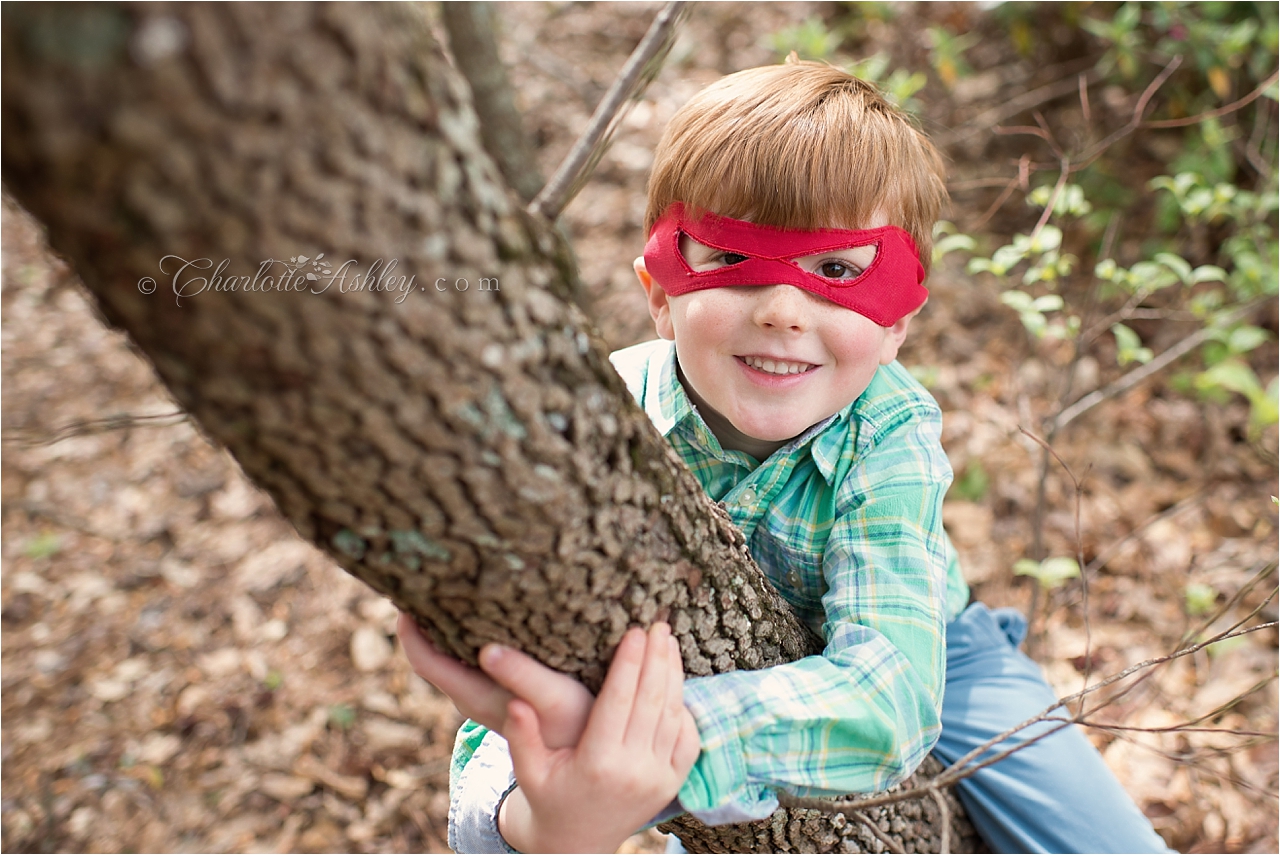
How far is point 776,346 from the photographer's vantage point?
4.93ft

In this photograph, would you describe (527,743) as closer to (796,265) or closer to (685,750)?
(685,750)

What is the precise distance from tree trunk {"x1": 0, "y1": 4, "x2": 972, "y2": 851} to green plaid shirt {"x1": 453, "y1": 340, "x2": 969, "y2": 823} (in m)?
0.32

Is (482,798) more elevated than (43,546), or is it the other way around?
(482,798)

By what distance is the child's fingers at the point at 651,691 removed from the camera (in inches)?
44.5

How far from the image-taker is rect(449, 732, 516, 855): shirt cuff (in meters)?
1.49

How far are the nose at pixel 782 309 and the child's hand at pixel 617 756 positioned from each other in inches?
23.3

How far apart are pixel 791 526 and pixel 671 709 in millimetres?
623

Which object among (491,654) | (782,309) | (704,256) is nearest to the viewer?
(491,654)

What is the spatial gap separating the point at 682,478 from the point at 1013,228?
410cm

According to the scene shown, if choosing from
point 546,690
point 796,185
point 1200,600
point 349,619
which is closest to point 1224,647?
point 1200,600

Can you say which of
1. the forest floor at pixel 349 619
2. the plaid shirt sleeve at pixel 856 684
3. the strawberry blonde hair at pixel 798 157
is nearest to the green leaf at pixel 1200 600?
the forest floor at pixel 349 619

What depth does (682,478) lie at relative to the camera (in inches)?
47.7

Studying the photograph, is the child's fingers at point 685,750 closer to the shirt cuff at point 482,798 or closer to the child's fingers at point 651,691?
the child's fingers at point 651,691

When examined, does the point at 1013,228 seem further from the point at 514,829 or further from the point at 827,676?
the point at 514,829
